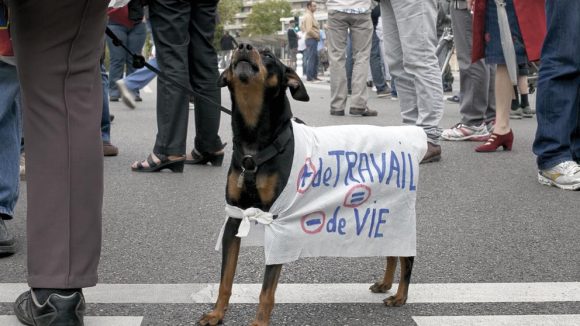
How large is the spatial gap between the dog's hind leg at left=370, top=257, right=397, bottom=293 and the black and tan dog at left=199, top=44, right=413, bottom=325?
545mm

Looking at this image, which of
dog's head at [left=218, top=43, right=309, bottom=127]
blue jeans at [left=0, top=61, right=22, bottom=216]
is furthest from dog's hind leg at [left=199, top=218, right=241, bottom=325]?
blue jeans at [left=0, top=61, right=22, bottom=216]

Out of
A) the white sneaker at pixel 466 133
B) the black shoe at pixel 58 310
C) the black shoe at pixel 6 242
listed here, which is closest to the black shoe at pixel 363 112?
the white sneaker at pixel 466 133

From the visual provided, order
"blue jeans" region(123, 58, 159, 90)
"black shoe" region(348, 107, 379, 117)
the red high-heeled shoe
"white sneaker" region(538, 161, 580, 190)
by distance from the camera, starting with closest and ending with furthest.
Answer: "white sneaker" region(538, 161, 580, 190), the red high-heeled shoe, "blue jeans" region(123, 58, 159, 90), "black shoe" region(348, 107, 379, 117)

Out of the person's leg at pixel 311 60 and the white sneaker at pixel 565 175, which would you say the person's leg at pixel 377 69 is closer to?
the person's leg at pixel 311 60

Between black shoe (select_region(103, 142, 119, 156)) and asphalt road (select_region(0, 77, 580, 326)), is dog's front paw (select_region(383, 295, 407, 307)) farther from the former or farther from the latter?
black shoe (select_region(103, 142, 119, 156))

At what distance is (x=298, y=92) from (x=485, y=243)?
1.41 m

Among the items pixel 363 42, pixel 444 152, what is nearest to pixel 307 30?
pixel 363 42

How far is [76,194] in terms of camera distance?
2.72 metres

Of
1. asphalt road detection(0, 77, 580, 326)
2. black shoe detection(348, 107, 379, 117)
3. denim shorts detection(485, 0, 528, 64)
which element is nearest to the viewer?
asphalt road detection(0, 77, 580, 326)

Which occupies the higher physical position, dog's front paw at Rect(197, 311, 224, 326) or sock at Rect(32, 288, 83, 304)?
sock at Rect(32, 288, 83, 304)

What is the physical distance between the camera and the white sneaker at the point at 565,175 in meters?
5.20

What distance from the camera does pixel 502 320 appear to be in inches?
112

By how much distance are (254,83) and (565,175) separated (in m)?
3.05

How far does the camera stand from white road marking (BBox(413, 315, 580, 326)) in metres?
2.82
